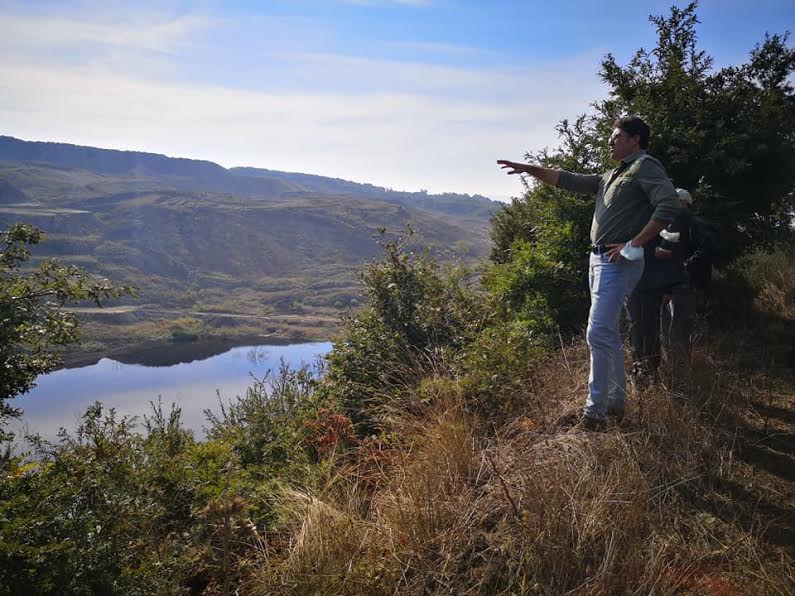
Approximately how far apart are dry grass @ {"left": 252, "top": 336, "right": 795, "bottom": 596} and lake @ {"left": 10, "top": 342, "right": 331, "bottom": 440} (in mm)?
25293

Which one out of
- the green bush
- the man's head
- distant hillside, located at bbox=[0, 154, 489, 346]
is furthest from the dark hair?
distant hillside, located at bbox=[0, 154, 489, 346]

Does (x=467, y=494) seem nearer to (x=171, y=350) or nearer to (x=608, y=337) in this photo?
(x=608, y=337)

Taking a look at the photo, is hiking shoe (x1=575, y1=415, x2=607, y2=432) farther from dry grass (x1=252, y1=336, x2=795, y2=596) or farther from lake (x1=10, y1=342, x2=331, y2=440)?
lake (x1=10, y1=342, x2=331, y2=440)

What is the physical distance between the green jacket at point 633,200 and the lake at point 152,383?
2515cm

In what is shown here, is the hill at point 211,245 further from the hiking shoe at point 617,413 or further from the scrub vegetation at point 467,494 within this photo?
the hiking shoe at point 617,413

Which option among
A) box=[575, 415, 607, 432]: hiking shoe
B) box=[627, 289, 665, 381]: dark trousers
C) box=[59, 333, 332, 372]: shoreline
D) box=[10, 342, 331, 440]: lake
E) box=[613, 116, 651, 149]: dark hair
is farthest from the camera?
box=[59, 333, 332, 372]: shoreline

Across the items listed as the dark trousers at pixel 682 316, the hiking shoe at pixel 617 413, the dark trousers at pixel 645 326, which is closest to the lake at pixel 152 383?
the dark trousers at pixel 682 316

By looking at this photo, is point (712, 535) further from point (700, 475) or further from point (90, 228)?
point (90, 228)

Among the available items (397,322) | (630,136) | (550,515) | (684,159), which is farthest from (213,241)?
(550,515)

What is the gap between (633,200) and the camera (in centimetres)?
345

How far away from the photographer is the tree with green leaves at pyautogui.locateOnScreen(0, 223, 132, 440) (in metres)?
3.53

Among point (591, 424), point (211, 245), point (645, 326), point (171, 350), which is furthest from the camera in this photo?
point (211, 245)

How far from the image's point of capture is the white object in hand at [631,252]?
3254 millimetres

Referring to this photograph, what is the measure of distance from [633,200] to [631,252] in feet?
1.30
